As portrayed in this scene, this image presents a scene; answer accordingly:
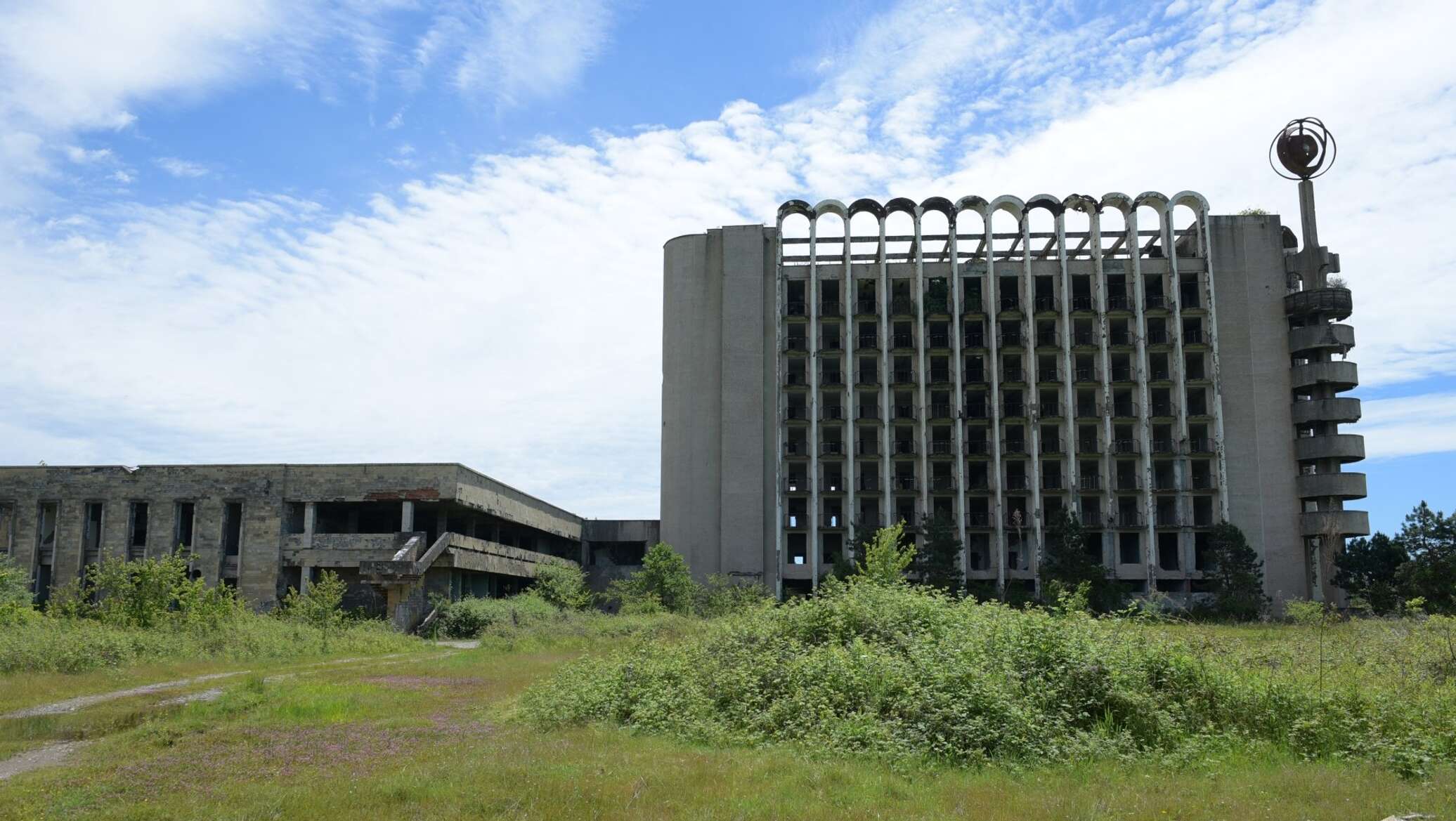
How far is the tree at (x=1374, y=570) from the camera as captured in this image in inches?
1999

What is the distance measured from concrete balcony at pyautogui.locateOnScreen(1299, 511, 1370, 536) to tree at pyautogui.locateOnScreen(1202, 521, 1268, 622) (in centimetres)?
387

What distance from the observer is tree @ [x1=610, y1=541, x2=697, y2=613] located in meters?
51.9

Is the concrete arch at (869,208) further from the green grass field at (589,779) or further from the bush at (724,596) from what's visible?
the green grass field at (589,779)

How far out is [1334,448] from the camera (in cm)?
5897

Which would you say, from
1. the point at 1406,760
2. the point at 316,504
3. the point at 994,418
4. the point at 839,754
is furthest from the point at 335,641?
the point at 994,418

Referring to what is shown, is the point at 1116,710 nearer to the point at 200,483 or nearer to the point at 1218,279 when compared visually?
the point at 200,483

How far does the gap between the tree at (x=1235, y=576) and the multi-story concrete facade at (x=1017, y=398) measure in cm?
255

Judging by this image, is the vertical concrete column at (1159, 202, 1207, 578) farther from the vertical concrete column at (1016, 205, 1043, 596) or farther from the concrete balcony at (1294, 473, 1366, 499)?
the vertical concrete column at (1016, 205, 1043, 596)

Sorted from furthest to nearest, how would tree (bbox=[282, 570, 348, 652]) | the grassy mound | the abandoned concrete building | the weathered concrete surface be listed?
the weathered concrete surface
the abandoned concrete building
tree (bbox=[282, 570, 348, 652])
the grassy mound

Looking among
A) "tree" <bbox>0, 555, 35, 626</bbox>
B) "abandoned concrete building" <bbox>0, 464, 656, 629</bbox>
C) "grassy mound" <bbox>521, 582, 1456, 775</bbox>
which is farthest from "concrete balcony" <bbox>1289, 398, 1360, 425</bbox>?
"tree" <bbox>0, 555, 35, 626</bbox>

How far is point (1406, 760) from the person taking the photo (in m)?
12.7

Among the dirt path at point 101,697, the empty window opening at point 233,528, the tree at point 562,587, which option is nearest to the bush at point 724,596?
the tree at point 562,587

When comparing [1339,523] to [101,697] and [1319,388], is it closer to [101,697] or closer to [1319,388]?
[1319,388]

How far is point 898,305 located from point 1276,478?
24.0 metres
